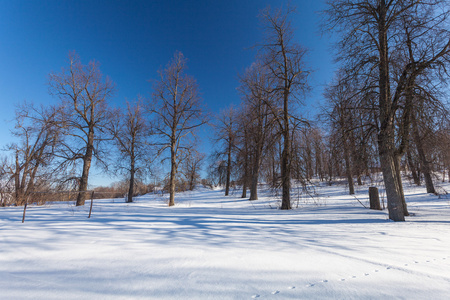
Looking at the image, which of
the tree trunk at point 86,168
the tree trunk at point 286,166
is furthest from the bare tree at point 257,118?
the tree trunk at point 86,168

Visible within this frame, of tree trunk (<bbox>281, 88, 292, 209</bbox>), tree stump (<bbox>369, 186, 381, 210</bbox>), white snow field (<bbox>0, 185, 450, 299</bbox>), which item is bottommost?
white snow field (<bbox>0, 185, 450, 299</bbox>)

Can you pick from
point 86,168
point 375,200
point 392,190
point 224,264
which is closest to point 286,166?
A: point 375,200

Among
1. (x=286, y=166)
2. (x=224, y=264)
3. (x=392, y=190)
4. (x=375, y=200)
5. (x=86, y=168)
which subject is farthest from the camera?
(x=86, y=168)

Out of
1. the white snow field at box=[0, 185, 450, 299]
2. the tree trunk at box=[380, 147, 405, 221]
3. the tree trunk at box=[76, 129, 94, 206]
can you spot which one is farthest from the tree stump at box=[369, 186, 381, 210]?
the tree trunk at box=[76, 129, 94, 206]

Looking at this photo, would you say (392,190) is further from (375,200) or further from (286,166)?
(286,166)

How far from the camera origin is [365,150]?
7406mm

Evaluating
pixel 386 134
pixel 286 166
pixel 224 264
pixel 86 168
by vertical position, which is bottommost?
pixel 224 264

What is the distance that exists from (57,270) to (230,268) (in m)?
2.32

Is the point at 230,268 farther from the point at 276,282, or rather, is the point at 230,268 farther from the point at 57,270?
the point at 57,270

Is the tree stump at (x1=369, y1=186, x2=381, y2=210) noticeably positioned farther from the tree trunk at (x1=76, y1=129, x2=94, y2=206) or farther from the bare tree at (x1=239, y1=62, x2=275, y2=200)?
the tree trunk at (x1=76, y1=129, x2=94, y2=206)

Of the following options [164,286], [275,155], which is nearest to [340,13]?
[275,155]

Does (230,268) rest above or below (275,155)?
below

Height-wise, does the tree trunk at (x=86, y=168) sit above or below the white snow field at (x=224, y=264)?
above

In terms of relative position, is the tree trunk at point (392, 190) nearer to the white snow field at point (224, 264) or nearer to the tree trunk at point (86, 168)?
the white snow field at point (224, 264)
